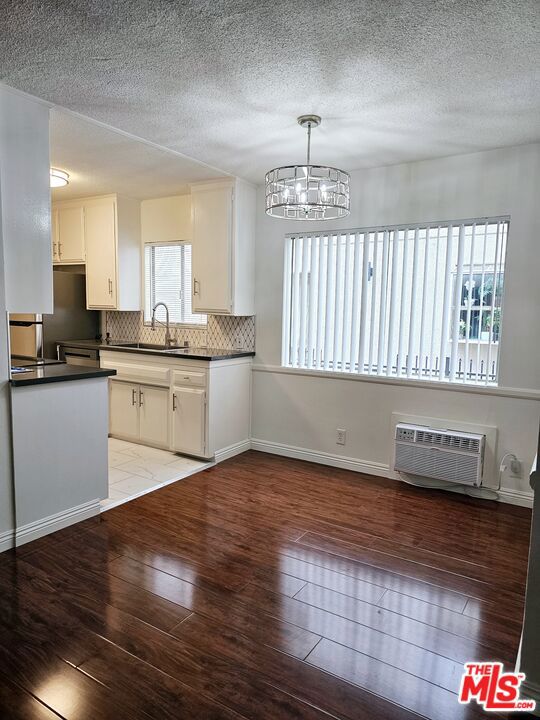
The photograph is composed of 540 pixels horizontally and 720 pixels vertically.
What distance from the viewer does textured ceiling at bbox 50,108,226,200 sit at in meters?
3.22

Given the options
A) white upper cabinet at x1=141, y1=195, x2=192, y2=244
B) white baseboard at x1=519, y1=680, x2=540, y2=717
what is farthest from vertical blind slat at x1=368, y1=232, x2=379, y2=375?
white baseboard at x1=519, y1=680, x2=540, y2=717

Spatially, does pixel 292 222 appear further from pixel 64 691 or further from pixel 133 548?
pixel 64 691

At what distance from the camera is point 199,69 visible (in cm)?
236

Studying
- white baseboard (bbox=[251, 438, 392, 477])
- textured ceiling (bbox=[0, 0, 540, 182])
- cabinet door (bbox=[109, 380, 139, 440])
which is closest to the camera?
textured ceiling (bbox=[0, 0, 540, 182])

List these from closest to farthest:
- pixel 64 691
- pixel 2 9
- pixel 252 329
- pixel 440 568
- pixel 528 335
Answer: pixel 64 691, pixel 2 9, pixel 440 568, pixel 528 335, pixel 252 329

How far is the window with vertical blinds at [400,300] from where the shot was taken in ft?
11.8

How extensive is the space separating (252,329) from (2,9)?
10.4 ft

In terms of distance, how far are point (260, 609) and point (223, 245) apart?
310cm

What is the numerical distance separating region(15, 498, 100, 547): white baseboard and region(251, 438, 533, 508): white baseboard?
186 cm

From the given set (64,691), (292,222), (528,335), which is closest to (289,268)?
(292,222)

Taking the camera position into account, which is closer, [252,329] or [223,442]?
[223,442]

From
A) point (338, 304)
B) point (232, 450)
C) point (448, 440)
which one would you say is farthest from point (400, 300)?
point (232, 450)

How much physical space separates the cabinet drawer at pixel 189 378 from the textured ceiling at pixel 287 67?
74.1 inches

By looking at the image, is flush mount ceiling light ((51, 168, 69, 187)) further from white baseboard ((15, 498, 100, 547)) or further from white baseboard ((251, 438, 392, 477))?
white baseboard ((251, 438, 392, 477))
